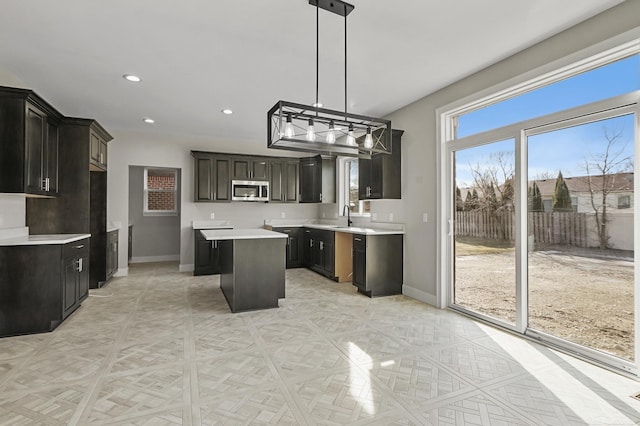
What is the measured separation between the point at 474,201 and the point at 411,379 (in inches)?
92.3

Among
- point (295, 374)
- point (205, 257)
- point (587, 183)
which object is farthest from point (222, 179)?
point (587, 183)

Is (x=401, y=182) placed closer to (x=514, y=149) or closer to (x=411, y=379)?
(x=514, y=149)

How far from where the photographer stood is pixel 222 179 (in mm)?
6477

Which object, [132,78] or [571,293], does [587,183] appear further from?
[132,78]

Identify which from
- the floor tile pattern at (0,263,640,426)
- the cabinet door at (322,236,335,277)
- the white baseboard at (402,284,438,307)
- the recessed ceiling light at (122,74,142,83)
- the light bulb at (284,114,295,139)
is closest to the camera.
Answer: the floor tile pattern at (0,263,640,426)

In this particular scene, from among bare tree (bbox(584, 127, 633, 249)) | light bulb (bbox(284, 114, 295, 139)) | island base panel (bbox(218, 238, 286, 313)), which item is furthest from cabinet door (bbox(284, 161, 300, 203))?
bare tree (bbox(584, 127, 633, 249))

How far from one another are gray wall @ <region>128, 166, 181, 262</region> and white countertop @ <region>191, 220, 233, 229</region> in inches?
51.5

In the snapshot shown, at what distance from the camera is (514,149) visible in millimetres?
3346

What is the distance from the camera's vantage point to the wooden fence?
2.85m

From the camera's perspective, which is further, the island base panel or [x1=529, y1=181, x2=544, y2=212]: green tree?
Answer: the island base panel

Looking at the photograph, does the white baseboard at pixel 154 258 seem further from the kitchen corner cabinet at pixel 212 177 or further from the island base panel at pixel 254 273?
the island base panel at pixel 254 273

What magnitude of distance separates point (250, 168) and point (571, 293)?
550 cm

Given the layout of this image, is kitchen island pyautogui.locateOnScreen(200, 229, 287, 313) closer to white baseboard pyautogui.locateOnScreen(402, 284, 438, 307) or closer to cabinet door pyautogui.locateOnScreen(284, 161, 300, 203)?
white baseboard pyautogui.locateOnScreen(402, 284, 438, 307)

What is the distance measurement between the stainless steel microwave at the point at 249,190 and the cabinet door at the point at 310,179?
789 millimetres
